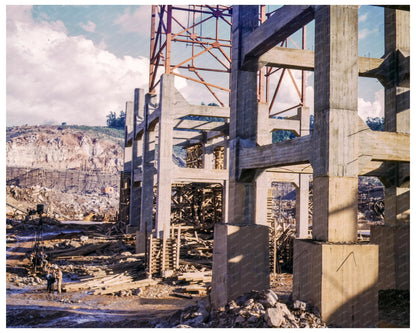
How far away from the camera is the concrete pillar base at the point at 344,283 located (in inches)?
191

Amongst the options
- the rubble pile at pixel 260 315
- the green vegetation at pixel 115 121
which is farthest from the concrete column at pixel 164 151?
the green vegetation at pixel 115 121

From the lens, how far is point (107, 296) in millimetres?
13797

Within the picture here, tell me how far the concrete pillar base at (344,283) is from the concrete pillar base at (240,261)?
188 cm

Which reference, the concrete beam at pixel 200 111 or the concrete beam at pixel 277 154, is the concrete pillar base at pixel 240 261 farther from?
the concrete beam at pixel 200 111

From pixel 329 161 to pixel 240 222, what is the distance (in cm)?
275

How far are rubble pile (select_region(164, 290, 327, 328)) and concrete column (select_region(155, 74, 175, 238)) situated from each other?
11.2m

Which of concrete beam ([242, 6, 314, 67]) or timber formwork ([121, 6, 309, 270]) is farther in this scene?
timber formwork ([121, 6, 309, 270])

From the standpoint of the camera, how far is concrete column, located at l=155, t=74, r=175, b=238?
17719 mm

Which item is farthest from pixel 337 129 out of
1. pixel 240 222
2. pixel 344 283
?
pixel 240 222

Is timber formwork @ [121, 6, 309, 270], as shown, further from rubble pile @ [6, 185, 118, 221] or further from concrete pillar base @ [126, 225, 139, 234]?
rubble pile @ [6, 185, 118, 221]

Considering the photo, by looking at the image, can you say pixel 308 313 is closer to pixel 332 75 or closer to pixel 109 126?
pixel 332 75

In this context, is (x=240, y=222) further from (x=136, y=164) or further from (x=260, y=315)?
(x=136, y=164)

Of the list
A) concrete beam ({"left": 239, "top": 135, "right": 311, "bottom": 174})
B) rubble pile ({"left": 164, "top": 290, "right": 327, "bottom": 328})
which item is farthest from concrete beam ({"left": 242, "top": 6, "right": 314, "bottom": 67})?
rubble pile ({"left": 164, "top": 290, "right": 327, "bottom": 328})

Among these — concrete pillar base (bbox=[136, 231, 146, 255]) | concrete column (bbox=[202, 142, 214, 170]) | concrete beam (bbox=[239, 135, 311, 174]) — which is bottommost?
concrete pillar base (bbox=[136, 231, 146, 255])
